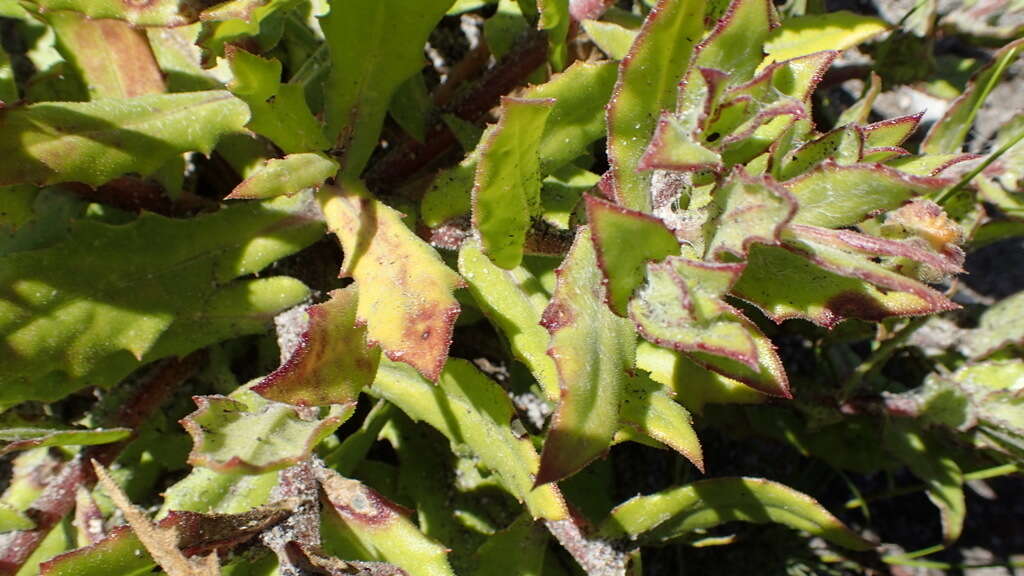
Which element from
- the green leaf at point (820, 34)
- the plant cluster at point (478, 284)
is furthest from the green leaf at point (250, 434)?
the green leaf at point (820, 34)

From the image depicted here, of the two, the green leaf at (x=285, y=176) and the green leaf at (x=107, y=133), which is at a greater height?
the green leaf at (x=107, y=133)

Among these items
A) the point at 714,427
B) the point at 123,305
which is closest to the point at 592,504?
the point at 714,427

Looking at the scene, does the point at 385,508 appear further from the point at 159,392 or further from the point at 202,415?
the point at 159,392

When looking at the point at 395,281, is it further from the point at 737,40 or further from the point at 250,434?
the point at 737,40

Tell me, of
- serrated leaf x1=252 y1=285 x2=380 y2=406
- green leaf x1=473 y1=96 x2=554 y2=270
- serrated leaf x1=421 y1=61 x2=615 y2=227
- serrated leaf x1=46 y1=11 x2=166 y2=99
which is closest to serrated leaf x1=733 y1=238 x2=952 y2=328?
green leaf x1=473 y1=96 x2=554 y2=270

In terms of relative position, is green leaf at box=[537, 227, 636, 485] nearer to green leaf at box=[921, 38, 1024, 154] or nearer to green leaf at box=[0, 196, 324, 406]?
green leaf at box=[0, 196, 324, 406]

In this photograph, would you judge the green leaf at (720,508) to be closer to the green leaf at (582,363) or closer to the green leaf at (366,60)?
the green leaf at (582,363)
